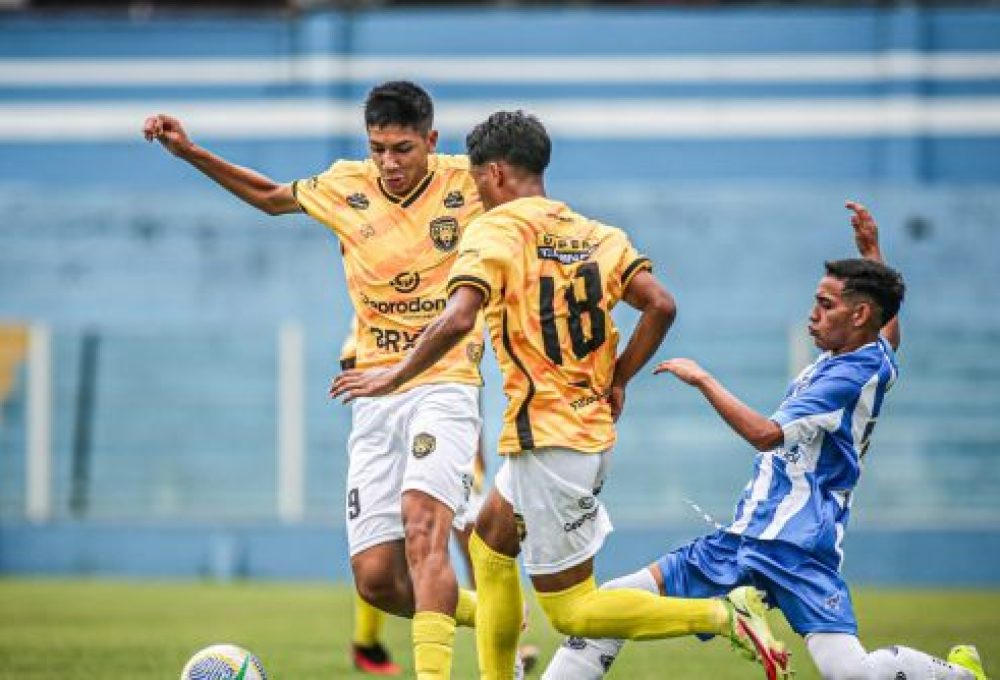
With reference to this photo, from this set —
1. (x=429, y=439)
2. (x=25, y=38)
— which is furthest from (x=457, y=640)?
Result: (x=25, y=38)

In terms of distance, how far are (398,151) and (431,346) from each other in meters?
1.46

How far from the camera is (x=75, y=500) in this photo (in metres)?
18.6

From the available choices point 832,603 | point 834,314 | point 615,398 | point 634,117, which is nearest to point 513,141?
point 615,398

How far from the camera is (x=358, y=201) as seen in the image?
782 cm

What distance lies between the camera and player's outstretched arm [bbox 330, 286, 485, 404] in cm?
640

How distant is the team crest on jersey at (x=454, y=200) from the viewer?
7.80 m

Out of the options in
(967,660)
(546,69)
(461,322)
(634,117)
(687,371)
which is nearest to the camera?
Answer: (461,322)

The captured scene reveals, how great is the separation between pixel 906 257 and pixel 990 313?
0.99 meters

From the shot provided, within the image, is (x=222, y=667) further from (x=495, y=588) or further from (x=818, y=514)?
(x=818, y=514)

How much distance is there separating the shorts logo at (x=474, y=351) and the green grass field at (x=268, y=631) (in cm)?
239

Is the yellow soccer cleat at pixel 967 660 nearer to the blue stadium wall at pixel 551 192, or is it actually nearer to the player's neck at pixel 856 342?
the player's neck at pixel 856 342

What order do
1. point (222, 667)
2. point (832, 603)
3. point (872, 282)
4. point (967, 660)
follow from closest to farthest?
point (832, 603)
point (872, 282)
point (967, 660)
point (222, 667)

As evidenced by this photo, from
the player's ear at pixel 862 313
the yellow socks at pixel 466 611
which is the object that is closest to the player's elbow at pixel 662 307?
the player's ear at pixel 862 313

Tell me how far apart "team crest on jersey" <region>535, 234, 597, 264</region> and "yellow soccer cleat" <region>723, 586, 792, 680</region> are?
4.33 feet
